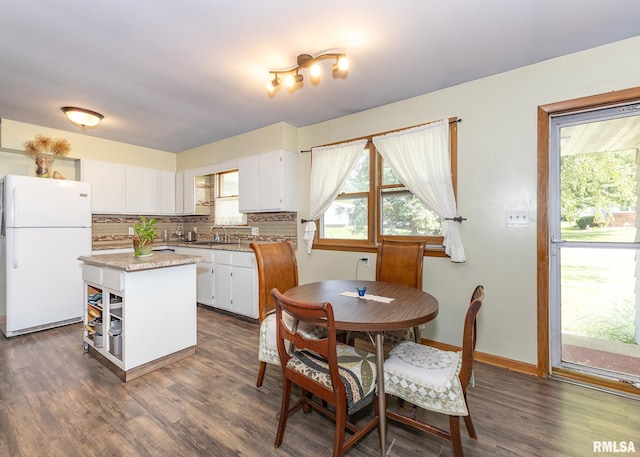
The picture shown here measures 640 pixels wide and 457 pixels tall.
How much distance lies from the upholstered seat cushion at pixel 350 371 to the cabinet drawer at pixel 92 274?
1963 millimetres

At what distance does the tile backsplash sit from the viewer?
411 cm

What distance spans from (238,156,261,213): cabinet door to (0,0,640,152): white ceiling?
0.95 meters

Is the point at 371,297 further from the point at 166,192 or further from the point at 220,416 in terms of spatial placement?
the point at 166,192

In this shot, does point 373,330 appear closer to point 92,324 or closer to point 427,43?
point 427,43

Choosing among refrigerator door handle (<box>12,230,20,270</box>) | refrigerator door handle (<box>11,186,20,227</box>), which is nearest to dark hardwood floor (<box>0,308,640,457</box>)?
refrigerator door handle (<box>12,230,20,270</box>)

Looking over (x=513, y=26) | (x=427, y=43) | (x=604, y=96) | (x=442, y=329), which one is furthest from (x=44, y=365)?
(x=604, y=96)

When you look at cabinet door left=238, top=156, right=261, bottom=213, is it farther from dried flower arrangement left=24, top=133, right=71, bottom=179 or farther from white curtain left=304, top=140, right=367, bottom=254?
dried flower arrangement left=24, top=133, right=71, bottom=179

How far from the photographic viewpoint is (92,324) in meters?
2.75

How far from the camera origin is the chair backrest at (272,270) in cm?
231

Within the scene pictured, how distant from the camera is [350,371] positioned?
1.51 m

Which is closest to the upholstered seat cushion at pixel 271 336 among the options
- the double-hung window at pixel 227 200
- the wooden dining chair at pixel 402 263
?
the wooden dining chair at pixel 402 263

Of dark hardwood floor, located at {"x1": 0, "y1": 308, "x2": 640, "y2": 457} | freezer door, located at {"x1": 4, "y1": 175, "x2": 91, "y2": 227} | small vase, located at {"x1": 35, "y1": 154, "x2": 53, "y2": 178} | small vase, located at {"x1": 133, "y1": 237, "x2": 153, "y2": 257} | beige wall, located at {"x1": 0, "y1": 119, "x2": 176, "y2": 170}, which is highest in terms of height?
beige wall, located at {"x1": 0, "y1": 119, "x2": 176, "y2": 170}

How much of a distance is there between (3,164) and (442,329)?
5.74m

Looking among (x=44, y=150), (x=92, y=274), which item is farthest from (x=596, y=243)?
(x=44, y=150)
